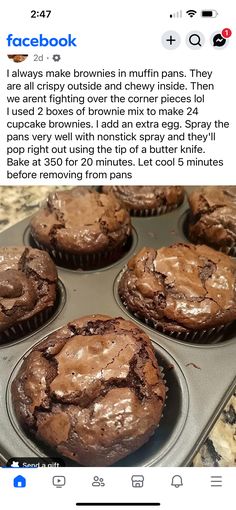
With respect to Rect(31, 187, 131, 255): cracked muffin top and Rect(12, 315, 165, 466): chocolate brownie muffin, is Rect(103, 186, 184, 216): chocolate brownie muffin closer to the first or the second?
Rect(31, 187, 131, 255): cracked muffin top

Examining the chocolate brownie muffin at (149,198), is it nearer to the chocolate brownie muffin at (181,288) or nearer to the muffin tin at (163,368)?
the muffin tin at (163,368)
